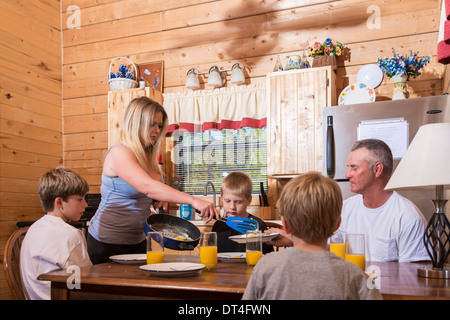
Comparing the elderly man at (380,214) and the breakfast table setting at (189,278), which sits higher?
the elderly man at (380,214)

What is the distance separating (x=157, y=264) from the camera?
1605 mm

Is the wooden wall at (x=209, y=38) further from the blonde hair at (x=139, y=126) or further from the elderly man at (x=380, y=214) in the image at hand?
the blonde hair at (x=139, y=126)

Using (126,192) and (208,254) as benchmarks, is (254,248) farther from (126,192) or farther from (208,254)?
(126,192)

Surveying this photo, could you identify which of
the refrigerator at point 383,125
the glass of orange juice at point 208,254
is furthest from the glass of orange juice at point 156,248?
the refrigerator at point 383,125

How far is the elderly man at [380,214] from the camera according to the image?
6.52ft

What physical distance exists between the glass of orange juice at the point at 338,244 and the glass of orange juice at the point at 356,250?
34 millimetres

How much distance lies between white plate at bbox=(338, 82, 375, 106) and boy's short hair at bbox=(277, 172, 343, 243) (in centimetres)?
224

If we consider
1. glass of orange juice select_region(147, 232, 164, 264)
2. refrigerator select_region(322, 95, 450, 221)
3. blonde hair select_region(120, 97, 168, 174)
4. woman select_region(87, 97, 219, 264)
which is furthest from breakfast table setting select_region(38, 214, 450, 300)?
refrigerator select_region(322, 95, 450, 221)

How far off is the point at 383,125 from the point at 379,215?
0.99 meters

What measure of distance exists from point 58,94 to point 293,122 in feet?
8.83

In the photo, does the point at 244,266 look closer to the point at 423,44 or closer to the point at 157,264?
the point at 157,264

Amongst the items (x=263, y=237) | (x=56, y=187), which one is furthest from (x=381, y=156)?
(x=56, y=187)

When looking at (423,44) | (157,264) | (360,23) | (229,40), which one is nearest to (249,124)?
(229,40)

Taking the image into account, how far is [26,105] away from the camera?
4.36 m
